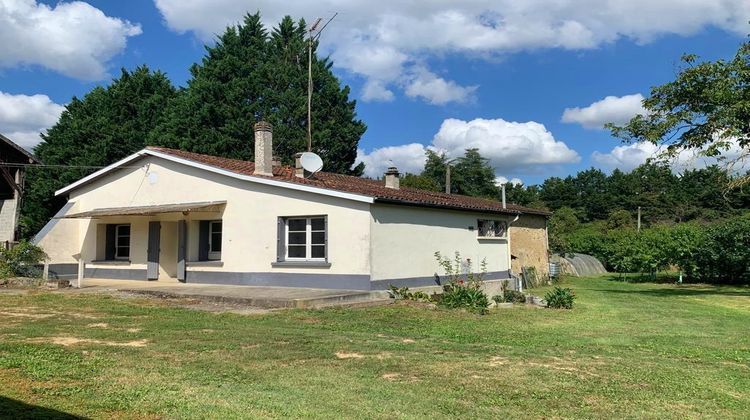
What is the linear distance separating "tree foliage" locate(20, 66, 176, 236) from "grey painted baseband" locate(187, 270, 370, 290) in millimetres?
25323

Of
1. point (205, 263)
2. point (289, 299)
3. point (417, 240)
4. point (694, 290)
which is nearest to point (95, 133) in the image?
point (205, 263)

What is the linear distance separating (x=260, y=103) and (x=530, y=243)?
901 inches

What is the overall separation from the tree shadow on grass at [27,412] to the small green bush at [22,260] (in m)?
15.2

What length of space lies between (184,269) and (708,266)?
22230mm

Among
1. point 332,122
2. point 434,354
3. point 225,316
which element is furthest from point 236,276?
point 332,122

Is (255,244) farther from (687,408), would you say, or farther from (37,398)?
(687,408)

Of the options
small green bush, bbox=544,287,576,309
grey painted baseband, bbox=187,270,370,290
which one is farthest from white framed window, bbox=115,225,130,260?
small green bush, bbox=544,287,576,309

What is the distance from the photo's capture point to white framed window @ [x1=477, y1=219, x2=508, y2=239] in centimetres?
1989

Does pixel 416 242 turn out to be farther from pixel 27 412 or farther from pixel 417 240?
pixel 27 412

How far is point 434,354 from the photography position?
7.29 meters

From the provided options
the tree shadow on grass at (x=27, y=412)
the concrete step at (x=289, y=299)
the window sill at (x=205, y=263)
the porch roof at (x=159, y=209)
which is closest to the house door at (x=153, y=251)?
the porch roof at (x=159, y=209)

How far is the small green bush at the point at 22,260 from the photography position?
58.5ft

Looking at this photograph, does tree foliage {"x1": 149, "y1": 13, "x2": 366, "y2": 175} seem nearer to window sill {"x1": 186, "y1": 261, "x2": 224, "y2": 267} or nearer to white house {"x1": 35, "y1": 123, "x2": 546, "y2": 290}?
white house {"x1": 35, "y1": 123, "x2": 546, "y2": 290}

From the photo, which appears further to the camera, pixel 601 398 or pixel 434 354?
pixel 434 354
